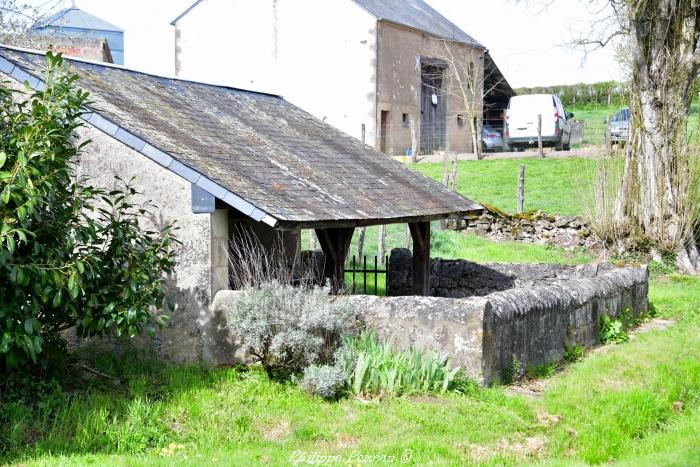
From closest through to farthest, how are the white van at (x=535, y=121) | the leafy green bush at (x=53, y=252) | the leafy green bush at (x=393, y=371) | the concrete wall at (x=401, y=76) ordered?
the leafy green bush at (x=53, y=252) < the leafy green bush at (x=393, y=371) < the white van at (x=535, y=121) < the concrete wall at (x=401, y=76)

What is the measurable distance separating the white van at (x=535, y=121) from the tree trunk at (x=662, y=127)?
38.3 ft

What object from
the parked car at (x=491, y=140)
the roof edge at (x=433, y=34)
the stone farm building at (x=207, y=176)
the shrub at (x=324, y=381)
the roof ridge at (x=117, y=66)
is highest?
the roof edge at (x=433, y=34)

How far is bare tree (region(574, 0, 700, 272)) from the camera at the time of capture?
18.0 m

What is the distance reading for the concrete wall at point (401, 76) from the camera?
30.6 m

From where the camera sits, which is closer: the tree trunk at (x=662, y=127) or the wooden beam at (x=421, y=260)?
the wooden beam at (x=421, y=260)

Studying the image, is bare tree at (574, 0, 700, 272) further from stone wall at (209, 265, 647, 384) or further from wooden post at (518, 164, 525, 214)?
stone wall at (209, 265, 647, 384)

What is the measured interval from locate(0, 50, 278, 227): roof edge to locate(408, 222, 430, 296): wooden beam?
216 inches

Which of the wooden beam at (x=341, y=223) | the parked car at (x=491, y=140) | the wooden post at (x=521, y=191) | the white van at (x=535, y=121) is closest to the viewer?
the wooden beam at (x=341, y=223)

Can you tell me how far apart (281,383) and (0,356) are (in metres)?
2.72

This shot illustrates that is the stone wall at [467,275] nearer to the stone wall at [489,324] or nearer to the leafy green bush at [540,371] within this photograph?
the stone wall at [489,324]

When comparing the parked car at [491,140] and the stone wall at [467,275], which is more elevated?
the parked car at [491,140]

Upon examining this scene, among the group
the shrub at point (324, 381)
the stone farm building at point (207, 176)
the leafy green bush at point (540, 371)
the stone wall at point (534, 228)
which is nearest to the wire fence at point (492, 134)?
the stone wall at point (534, 228)

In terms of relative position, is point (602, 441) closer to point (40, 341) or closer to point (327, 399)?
point (327, 399)

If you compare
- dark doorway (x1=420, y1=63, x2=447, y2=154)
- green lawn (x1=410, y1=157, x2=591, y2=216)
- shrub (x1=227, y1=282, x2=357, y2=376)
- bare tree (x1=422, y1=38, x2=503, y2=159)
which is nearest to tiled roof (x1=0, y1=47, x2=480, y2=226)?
shrub (x1=227, y1=282, x2=357, y2=376)
